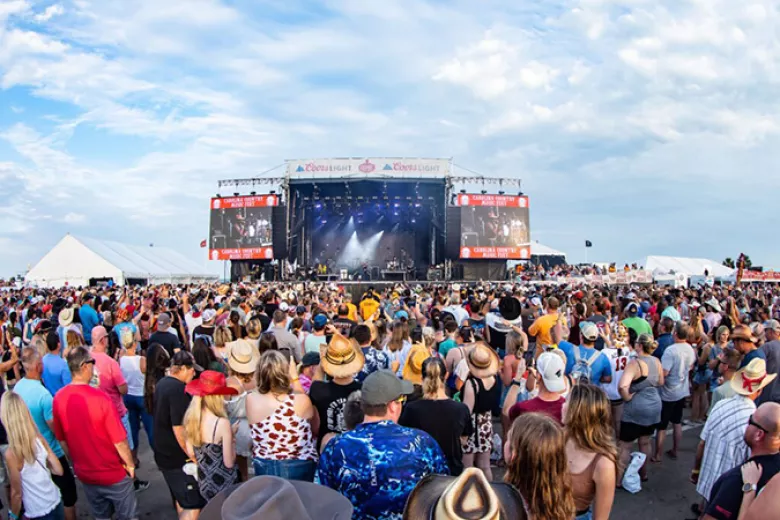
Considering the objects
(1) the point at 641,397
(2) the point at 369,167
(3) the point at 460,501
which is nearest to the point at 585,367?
(1) the point at 641,397

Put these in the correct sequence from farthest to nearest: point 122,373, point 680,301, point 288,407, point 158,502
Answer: point 680,301, point 122,373, point 158,502, point 288,407

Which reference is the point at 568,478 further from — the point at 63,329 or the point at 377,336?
the point at 63,329

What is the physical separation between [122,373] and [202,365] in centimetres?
77

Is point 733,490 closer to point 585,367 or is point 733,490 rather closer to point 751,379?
point 751,379

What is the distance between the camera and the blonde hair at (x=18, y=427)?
3117 mm

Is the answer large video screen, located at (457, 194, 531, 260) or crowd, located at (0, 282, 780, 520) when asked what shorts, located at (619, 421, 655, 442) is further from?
large video screen, located at (457, 194, 531, 260)

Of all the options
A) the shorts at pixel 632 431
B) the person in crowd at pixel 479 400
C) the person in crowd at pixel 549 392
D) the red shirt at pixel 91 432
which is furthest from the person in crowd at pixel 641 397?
the red shirt at pixel 91 432

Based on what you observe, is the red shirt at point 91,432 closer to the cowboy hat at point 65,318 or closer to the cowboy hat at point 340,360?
the cowboy hat at point 340,360

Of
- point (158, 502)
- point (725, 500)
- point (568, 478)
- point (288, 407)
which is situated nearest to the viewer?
point (568, 478)

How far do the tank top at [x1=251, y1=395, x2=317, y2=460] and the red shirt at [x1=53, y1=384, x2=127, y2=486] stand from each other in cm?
101

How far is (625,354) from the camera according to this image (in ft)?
17.2

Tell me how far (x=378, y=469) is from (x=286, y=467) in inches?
46.0

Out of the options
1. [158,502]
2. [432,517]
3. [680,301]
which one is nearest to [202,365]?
[158,502]

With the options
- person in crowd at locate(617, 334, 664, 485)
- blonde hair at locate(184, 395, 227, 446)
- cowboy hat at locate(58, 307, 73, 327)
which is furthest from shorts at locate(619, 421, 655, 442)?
cowboy hat at locate(58, 307, 73, 327)
